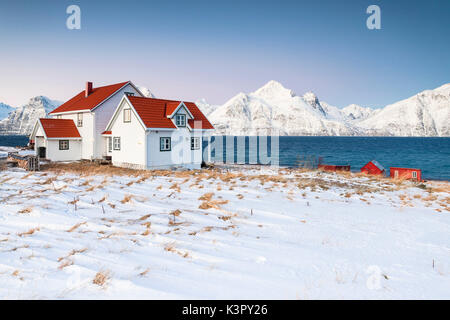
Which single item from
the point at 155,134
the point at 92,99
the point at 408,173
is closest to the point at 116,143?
the point at 155,134

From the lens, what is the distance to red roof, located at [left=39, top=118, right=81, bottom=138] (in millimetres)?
30609

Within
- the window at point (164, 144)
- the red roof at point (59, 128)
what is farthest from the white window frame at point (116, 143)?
the red roof at point (59, 128)

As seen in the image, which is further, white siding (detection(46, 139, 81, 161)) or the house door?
the house door

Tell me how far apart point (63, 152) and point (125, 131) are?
9335 millimetres

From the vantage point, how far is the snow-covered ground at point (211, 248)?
362 centimetres

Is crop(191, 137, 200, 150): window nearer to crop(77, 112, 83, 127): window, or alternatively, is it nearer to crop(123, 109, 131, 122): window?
crop(123, 109, 131, 122): window

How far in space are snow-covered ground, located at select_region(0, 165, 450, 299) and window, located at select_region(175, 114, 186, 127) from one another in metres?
19.8

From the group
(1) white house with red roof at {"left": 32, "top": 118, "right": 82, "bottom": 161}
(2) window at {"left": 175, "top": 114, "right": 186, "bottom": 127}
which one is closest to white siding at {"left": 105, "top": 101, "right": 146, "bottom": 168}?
(2) window at {"left": 175, "top": 114, "right": 186, "bottom": 127}

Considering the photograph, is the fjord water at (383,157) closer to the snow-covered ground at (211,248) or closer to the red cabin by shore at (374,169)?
the red cabin by shore at (374,169)

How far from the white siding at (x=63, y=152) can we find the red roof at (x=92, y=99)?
4333 millimetres

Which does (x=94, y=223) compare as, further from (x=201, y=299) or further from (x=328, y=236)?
(x=328, y=236)

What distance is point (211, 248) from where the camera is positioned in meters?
4.96
